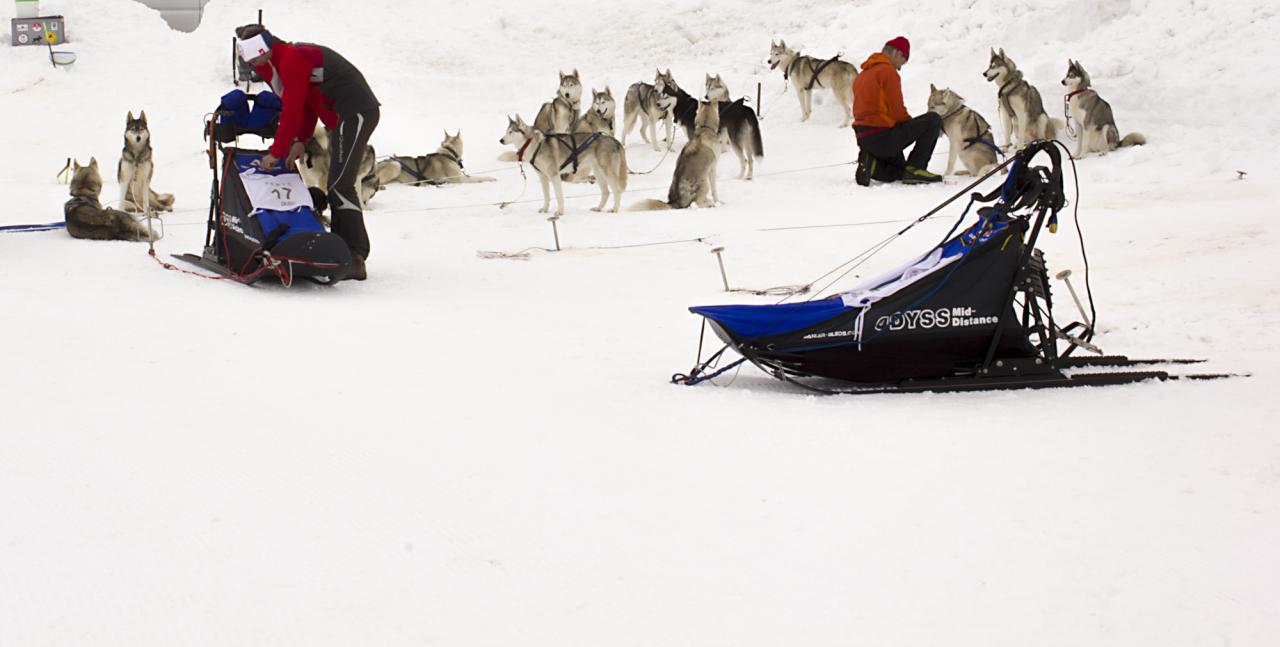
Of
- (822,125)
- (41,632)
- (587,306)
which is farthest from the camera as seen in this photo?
(822,125)

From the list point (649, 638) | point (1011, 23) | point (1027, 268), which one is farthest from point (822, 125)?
point (649, 638)

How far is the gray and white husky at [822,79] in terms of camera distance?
11422 millimetres

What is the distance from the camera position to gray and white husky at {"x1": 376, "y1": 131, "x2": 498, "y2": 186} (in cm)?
1027

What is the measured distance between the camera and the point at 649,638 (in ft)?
6.45

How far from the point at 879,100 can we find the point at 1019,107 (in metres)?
1.39

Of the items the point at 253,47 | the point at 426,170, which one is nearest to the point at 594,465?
the point at 253,47

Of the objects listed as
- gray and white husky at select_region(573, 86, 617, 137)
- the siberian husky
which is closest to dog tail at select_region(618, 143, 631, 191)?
the siberian husky

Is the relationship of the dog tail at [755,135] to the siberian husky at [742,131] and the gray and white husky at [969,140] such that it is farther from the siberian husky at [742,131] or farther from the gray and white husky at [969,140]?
the gray and white husky at [969,140]

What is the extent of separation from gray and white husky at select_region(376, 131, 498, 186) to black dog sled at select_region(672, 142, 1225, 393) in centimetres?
707

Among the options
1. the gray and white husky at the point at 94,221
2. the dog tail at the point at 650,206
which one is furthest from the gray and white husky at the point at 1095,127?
the gray and white husky at the point at 94,221

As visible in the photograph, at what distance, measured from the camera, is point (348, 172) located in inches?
236

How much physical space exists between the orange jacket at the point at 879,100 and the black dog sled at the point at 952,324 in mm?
5486

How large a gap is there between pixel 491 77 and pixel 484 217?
21.6 ft

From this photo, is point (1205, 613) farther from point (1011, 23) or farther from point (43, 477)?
point (1011, 23)
